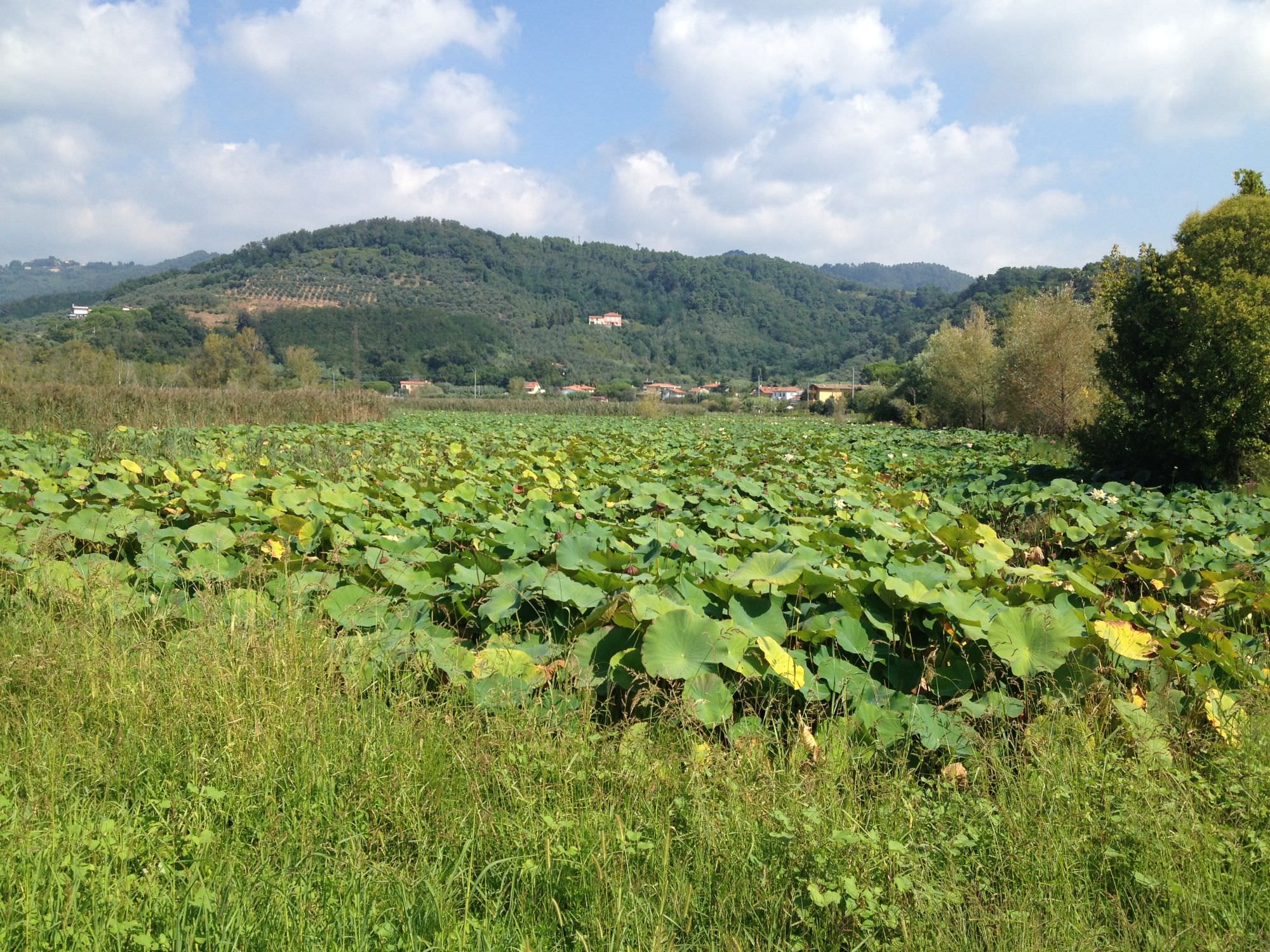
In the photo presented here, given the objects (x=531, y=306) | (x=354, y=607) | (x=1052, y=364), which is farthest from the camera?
(x=531, y=306)

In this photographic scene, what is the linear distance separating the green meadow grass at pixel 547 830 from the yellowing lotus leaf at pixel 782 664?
23cm

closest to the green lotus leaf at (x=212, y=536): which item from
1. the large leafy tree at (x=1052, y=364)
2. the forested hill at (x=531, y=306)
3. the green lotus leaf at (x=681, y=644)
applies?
the green lotus leaf at (x=681, y=644)

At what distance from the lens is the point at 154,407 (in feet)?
49.5

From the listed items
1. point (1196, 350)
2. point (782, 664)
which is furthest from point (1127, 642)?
point (1196, 350)

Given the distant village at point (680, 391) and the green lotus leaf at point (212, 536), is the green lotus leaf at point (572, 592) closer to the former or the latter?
the green lotus leaf at point (212, 536)

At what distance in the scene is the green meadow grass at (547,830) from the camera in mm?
1923

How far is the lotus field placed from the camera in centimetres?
281

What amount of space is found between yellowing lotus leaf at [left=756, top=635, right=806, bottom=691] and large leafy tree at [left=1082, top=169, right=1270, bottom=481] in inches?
411

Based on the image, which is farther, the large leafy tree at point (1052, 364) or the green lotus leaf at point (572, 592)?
the large leafy tree at point (1052, 364)

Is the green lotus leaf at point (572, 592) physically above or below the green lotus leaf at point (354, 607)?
above

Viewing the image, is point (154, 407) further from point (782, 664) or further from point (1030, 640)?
point (1030, 640)

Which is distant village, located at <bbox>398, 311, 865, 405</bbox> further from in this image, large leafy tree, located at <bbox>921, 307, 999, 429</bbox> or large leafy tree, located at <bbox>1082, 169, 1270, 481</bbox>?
large leafy tree, located at <bbox>1082, 169, 1270, 481</bbox>

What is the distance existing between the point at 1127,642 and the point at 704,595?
164 centimetres

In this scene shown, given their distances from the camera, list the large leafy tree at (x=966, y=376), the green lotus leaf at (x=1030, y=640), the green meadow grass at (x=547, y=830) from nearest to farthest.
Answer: the green meadow grass at (x=547, y=830)
the green lotus leaf at (x=1030, y=640)
the large leafy tree at (x=966, y=376)
